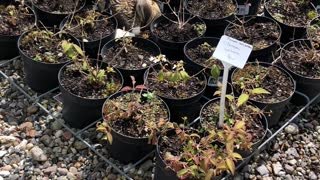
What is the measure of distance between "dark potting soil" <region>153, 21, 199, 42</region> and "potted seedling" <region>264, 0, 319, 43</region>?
2.18 ft

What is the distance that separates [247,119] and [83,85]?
0.99 metres

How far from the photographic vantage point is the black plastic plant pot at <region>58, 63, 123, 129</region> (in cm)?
272

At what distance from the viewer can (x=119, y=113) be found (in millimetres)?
2584

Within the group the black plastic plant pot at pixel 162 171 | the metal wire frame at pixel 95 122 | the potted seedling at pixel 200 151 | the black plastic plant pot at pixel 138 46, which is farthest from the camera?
the black plastic plant pot at pixel 138 46

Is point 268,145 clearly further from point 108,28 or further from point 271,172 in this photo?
point 108,28

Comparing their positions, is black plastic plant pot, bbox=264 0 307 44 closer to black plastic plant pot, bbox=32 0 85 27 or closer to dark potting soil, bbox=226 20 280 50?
dark potting soil, bbox=226 20 280 50

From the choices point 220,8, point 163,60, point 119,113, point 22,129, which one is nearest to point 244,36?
point 220,8

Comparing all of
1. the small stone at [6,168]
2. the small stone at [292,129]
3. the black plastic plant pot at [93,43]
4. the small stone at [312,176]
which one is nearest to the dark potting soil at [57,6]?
the black plastic plant pot at [93,43]

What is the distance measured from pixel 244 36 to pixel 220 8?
14.8 inches

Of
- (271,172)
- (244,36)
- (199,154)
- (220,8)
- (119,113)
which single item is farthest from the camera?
(220,8)

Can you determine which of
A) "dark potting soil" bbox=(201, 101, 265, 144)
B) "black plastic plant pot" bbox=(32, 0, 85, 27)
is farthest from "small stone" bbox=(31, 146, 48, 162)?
"black plastic plant pot" bbox=(32, 0, 85, 27)

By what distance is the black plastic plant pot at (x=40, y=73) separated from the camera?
2.93 meters

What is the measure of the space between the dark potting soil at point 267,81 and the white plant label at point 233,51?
0.61 m

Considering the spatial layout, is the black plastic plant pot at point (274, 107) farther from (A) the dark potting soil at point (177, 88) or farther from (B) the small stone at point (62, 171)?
(B) the small stone at point (62, 171)
